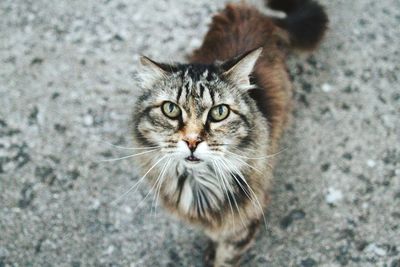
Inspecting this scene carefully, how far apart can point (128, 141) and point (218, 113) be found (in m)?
1.08

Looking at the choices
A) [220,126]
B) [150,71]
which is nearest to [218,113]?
[220,126]

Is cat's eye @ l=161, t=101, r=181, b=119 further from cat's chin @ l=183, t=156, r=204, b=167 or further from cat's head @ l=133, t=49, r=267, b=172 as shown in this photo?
cat's chin @ l=183, t=156, r=204, b=167

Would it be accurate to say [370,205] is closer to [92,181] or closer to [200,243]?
[200,243]

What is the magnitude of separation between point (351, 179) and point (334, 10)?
1.27 m

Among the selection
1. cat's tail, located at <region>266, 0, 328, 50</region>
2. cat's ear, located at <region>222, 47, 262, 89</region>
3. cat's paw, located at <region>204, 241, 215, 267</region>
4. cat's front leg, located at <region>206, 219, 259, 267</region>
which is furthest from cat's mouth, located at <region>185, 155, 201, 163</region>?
cat's tail, located at <region>266, 0, 328, 50</region>

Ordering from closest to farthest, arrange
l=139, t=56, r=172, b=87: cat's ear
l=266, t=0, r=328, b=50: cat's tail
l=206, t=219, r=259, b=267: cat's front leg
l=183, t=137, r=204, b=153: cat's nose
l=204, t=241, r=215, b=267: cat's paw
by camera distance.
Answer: l=183, t=137, r=204, b=153: cat's nose
l=139, t=56, r=172, b=87: cat's ear
l=206, t=219, r=259, b=267: cat's front leg
l=204, t=241, r=215, b=267: cat's paw
l=266, t=0, r=328, b=50: cat's tail

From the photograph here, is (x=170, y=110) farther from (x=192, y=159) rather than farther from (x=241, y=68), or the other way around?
(x=241, y=68)

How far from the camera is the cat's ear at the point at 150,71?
176 cm

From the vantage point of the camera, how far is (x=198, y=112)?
167 centimetres

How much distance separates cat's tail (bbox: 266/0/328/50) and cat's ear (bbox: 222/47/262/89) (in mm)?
881

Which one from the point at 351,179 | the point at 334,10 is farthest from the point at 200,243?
the point at 334,10

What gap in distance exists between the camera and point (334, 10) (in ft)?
9.94

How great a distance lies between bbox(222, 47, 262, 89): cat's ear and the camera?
1.71 m

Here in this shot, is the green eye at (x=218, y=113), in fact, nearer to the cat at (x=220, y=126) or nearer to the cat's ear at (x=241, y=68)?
the cat at (x=220, y=126)
